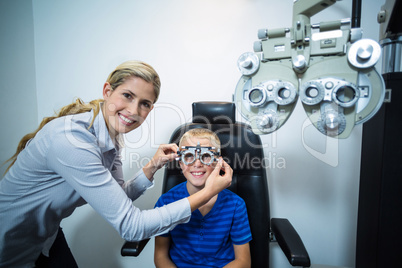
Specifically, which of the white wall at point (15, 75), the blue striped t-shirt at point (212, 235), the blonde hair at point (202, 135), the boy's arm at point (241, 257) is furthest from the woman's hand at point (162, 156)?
the white wall at point (15, 75)

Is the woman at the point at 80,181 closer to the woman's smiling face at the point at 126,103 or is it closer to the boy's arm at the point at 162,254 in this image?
the woman's smiling face at the point at 126,103

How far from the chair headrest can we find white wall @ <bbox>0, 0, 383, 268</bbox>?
44cm

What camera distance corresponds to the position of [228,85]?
4.92 ft

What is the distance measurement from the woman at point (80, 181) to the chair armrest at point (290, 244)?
36 centimetres

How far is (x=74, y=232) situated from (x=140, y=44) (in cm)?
154

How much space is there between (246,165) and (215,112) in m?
0.30

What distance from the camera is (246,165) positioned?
111 cm

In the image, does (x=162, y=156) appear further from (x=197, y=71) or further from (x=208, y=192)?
(x=197, y=71)

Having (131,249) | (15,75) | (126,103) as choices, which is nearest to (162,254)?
(131,249)

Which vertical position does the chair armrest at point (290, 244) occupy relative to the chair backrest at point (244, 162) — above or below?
below

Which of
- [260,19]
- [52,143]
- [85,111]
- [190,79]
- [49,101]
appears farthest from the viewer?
[49,101]

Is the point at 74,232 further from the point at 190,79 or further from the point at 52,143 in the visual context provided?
the point at 190,79

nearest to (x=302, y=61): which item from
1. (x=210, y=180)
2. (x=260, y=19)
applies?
(x=210, y=180)

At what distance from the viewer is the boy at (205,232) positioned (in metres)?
1.01
